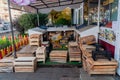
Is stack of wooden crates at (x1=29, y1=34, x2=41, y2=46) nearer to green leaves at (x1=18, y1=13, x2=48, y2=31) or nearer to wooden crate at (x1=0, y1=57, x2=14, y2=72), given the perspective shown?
wooden crate at (x1=0, y1=57, x2=14, y2=72)

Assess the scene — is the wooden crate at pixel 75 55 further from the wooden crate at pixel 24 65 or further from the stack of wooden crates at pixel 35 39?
the stack of wooden crates at pixel 35 39

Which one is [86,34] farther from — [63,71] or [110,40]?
[63,71]

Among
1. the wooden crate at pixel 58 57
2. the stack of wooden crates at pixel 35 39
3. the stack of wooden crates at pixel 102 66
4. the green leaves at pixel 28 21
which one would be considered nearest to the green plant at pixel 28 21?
the green leaves at pixel 28 21

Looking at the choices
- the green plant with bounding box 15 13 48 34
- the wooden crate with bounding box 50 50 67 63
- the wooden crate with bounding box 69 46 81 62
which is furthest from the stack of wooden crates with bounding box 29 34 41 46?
the green plant with bounding box 15 13 48 34

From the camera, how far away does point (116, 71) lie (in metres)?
4.51

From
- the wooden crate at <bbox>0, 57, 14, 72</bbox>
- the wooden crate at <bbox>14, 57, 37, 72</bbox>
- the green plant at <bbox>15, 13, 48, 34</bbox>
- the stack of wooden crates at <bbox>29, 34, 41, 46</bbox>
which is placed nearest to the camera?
the wooden crate at <bbox>14, 57, 37, 72</bbox>

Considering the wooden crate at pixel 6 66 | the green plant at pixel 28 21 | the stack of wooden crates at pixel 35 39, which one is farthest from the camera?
the green plant at pixel 28 21

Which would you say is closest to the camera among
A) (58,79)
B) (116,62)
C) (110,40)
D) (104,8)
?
(116,62)

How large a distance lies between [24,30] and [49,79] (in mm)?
9590

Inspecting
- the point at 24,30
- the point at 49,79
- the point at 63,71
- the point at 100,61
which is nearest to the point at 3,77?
the point at 49,79

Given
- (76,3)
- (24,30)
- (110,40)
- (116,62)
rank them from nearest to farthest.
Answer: (116,62) < (110,40) < (76,3) < (24,30)

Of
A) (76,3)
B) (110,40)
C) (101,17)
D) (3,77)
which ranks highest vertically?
(76,3)

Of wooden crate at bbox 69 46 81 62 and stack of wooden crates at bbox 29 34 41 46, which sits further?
stack of wooden crates at bbox 29 34 41 46

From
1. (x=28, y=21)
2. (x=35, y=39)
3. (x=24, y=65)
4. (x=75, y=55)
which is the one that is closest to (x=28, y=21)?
(x=28, y=21)
